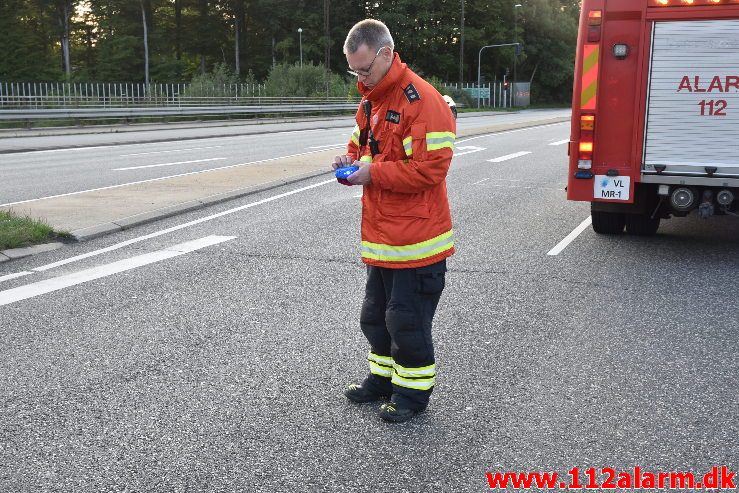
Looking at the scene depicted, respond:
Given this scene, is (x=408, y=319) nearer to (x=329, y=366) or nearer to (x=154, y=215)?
(x=329, y=366)

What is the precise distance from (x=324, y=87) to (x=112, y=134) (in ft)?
96.5

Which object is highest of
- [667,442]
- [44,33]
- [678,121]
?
[44,33]

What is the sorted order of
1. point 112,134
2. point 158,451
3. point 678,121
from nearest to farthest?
point 158,451, point 678,121, point 112,134

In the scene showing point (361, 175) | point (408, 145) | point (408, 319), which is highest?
point (408, 145)

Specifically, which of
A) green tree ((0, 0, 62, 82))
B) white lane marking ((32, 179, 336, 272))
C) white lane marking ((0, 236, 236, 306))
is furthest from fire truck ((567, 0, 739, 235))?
green tree ((0, 0, 62, 82))

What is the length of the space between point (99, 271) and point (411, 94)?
4224 mm

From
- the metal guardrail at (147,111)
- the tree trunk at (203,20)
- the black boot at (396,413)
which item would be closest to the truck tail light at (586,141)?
the black boot at (396,413)

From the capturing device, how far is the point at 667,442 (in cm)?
388

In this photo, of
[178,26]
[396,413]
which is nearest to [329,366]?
[396,413]

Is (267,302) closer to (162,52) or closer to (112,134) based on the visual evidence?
(112,134)

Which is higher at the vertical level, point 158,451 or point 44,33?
point 44,33

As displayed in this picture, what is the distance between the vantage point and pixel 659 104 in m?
8.02

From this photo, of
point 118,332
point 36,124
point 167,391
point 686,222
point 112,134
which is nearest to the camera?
point 167,391

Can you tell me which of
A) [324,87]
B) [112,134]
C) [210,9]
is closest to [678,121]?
[112,134]
